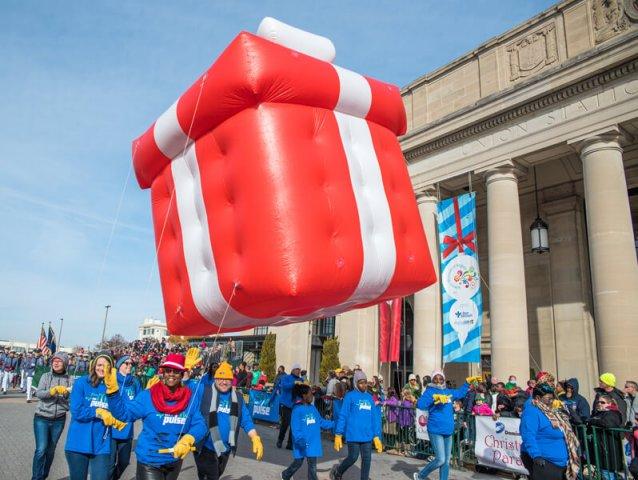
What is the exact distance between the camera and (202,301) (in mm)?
5648

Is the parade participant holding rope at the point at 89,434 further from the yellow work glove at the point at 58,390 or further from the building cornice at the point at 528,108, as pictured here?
the building cornice at the point at 528,108

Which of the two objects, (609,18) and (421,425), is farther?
(609,18)

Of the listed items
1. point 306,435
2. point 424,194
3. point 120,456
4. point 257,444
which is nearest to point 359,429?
point 306,435

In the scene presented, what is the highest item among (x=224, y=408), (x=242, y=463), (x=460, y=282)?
(x=460, y=282)

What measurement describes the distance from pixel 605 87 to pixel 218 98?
13.7 meters

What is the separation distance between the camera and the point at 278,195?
4777mm

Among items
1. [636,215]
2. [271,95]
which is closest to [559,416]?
[271,95]

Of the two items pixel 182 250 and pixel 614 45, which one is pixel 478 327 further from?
pixel 182 250

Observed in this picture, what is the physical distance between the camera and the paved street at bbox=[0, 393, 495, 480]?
7.22 metres

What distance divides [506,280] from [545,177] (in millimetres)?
5697

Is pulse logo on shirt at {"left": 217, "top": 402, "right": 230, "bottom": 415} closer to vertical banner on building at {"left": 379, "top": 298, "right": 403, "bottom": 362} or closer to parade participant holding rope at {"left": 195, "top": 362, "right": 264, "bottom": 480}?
parade participant holding rope at {"left": 195, "top": 362, "right": 264, "bottom": 480}

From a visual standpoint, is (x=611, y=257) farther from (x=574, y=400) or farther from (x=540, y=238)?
(x=574, y=400)

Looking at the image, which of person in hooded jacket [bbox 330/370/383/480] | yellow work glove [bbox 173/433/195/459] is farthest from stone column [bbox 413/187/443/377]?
yellow work glove [bbox 173/433/195/459]

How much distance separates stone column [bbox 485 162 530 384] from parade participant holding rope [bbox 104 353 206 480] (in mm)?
12669
